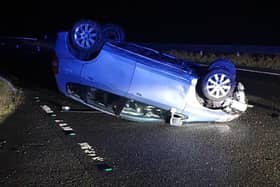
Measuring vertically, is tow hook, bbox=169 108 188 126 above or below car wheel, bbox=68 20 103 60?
below

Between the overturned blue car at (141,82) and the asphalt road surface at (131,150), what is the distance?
0.91 ft

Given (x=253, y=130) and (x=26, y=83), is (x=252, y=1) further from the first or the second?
(x=253, y=130)

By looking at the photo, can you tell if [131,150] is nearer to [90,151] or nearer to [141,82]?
[90,151]

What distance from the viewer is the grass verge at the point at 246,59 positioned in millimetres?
A: 16328

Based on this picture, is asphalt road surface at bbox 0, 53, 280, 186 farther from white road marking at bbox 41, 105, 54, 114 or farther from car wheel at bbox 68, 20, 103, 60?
car wheel at bbox 68, 20, 103, 60

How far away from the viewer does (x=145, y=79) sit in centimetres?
699

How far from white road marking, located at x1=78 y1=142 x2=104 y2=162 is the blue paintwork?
1.27 metres

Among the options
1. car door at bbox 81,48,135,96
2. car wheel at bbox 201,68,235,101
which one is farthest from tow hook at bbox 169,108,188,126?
car door at bbox 81,48,135,96

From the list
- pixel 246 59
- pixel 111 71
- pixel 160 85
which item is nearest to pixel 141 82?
pixel 160 85

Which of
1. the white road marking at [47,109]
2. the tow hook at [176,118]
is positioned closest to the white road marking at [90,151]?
the tow hook at [176,118]

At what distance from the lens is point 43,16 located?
47.2 meters

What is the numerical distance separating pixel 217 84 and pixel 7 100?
187 inches

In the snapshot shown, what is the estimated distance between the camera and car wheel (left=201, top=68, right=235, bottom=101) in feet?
22.3

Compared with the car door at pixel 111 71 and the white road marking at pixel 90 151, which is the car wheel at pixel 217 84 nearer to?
the car door at pixel 111 71
